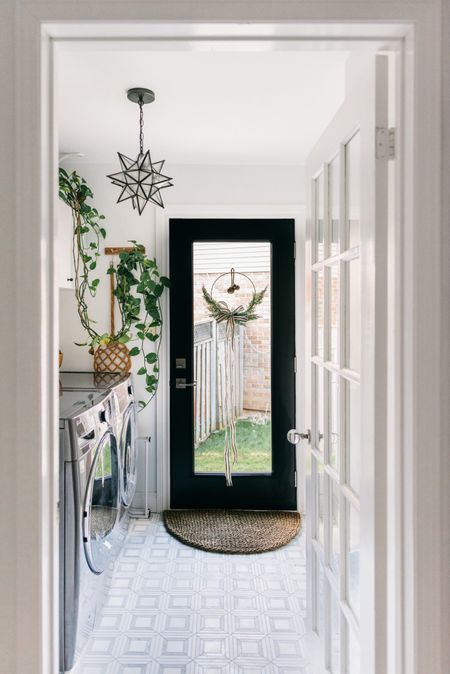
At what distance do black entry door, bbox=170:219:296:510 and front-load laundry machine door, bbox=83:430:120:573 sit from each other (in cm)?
102

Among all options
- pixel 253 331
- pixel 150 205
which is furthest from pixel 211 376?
pixel 150 205

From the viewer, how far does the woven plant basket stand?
3184mm

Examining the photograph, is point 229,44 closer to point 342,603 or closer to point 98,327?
point 342,603

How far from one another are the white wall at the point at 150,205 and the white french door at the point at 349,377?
1585mm

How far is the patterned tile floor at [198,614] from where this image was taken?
195cm

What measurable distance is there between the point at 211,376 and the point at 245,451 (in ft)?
1.96

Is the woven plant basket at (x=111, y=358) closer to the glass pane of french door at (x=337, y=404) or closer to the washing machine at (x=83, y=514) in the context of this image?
the washing machine at (x=83, y=514)

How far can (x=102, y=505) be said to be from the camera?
82.6 inches

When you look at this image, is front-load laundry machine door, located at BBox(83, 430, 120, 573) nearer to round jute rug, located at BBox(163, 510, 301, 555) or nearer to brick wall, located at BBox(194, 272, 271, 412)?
round jute rug, located at BBox(163, 510, 301, 555)

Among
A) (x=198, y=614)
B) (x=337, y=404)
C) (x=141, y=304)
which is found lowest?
(x=198, y=614)

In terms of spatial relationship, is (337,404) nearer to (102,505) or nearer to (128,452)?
(102,505)

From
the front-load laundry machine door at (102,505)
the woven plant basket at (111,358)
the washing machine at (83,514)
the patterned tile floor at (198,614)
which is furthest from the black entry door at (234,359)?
the washing machine at (83,514)
